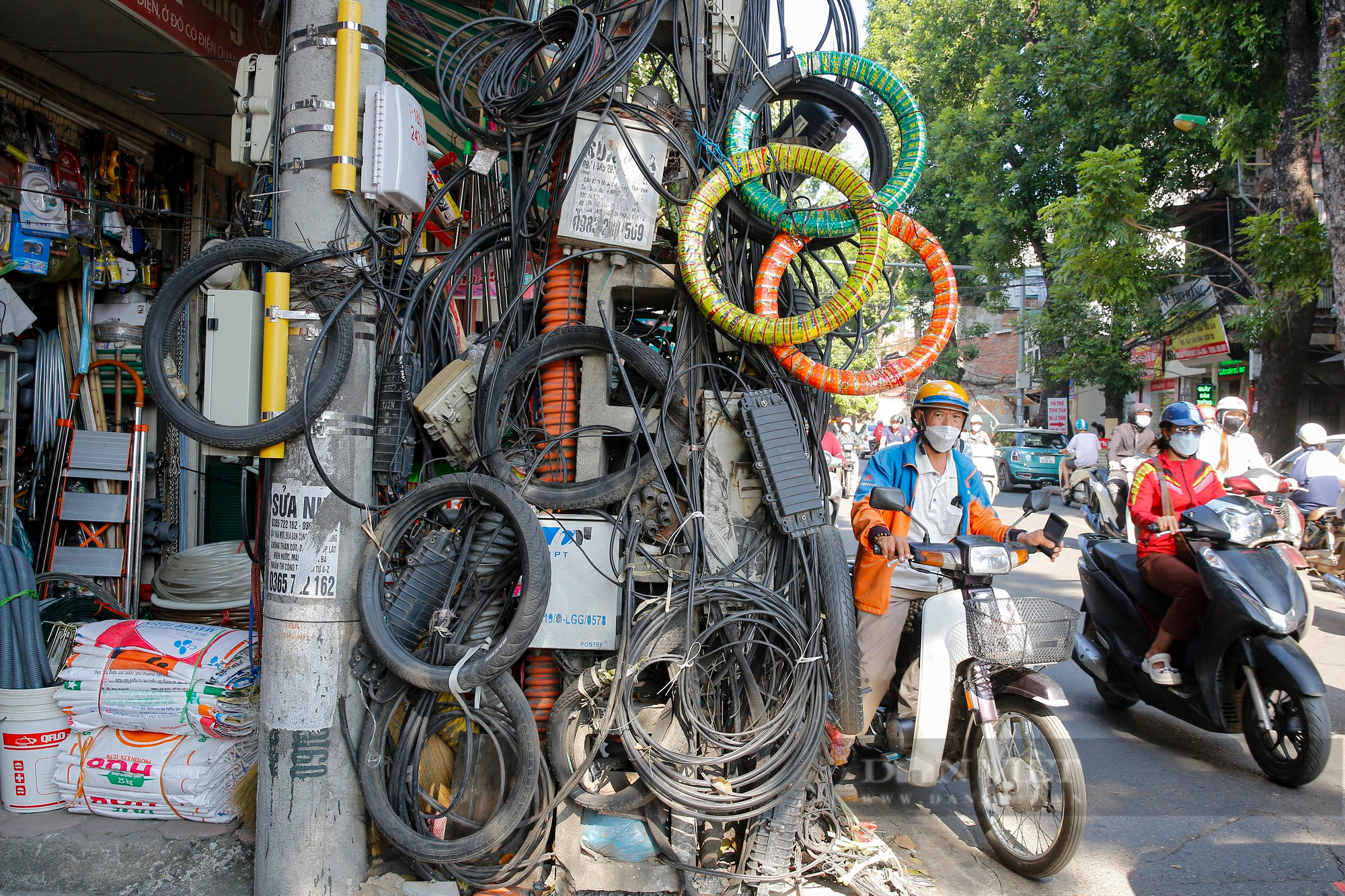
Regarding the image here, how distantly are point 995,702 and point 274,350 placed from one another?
3189mm

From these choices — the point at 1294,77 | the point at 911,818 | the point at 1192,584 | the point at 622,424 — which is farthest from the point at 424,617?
the point at 1294,77

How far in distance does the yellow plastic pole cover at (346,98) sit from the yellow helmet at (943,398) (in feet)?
8.67

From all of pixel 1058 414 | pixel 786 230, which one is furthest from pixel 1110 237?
pixel 1058 414

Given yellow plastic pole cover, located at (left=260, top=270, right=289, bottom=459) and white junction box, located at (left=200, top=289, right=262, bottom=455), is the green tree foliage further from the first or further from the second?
white junction box, located at (left=200, top=289, right=262, bottom=455)

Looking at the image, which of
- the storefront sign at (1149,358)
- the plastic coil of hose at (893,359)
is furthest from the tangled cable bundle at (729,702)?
the storefront sign at (1149,358)

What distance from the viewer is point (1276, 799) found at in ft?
12.1

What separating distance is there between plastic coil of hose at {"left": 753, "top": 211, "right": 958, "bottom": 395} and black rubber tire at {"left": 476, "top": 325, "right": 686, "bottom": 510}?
0.54m

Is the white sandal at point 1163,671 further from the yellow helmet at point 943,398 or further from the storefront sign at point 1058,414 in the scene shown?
the storefront sign at point 1058,414

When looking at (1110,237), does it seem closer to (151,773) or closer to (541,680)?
(541,680)

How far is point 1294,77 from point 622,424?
32.4 ft

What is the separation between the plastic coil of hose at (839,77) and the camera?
144 inches

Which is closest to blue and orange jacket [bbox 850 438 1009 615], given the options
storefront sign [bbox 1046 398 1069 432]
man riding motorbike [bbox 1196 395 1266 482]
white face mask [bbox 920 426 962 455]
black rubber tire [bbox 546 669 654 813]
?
white face mask [bbox 920 426 962 455]

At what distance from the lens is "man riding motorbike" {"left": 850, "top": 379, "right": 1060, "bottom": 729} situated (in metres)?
3.50

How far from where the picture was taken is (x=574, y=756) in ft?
10.7
